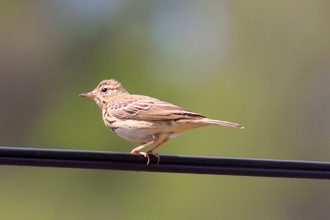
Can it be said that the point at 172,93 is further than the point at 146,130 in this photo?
Yes

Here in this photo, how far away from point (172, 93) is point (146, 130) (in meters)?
29.4

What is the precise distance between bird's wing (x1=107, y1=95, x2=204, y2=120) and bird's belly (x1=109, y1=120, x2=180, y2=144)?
0.11m

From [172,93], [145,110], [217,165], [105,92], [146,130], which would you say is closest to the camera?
[217,165]

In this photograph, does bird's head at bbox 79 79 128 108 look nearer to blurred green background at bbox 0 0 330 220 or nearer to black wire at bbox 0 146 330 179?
black wire at bbox 0 146 330 179

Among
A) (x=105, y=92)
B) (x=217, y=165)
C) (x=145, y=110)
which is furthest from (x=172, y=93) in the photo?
(x=217, y=165)

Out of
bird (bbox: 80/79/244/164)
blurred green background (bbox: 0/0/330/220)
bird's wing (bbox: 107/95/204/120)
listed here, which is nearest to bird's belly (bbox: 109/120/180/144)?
bird (bbox: 80/79/244/164)

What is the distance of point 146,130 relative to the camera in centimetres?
848

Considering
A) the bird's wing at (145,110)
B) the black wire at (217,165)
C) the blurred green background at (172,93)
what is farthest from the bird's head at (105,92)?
the blurred green background at (172,93)

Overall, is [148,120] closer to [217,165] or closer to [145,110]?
[145,110]

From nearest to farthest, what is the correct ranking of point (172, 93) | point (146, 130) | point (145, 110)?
point (146, 130)
point (145, 110)
point (172, 93)

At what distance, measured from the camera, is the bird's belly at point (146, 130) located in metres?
8.41

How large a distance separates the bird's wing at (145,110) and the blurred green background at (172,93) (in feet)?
59.2

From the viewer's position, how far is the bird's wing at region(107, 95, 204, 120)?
827 cm

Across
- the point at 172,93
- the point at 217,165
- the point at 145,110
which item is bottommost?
Result: the point at 172,93
